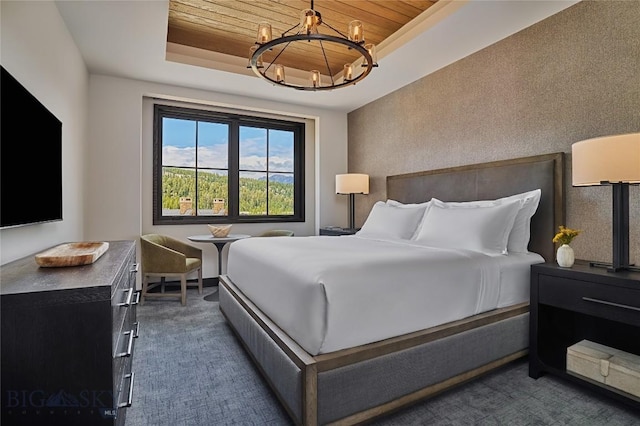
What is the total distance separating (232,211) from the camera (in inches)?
192

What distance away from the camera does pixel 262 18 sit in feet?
10.6

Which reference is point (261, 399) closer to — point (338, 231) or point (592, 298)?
point (592, 298)

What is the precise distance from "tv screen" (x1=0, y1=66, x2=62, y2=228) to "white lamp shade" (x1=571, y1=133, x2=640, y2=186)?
3073mm

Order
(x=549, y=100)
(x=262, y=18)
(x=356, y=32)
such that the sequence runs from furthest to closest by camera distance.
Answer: (x=262, y=18) < (x=549, y=100) < (x=356, y=32)

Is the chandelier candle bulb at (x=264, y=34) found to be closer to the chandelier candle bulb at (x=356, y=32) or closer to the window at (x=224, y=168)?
the chandelier candle bulb at (x=356, y=32)

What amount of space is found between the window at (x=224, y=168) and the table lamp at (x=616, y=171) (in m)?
3.89

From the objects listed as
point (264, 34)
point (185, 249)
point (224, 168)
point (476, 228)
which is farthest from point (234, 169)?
point (476, 228)

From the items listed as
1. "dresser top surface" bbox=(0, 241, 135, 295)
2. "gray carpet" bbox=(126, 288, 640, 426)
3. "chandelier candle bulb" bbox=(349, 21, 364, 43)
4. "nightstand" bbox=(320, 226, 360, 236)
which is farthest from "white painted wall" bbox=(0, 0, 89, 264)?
"nightstand" bbox=(320, 226, 360, 236)

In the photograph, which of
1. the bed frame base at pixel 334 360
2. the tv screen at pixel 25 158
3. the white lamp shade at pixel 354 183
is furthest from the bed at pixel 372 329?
the white lamp shade at pixel 354 183

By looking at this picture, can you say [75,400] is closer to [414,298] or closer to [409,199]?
[414,298]

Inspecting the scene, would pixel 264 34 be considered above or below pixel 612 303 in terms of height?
above

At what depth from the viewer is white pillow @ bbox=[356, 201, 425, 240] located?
10.6 ft

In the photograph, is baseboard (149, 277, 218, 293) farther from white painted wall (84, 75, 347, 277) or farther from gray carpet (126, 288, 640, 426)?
gray carpet (126, 288, 640, 426)

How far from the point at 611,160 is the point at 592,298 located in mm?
787
